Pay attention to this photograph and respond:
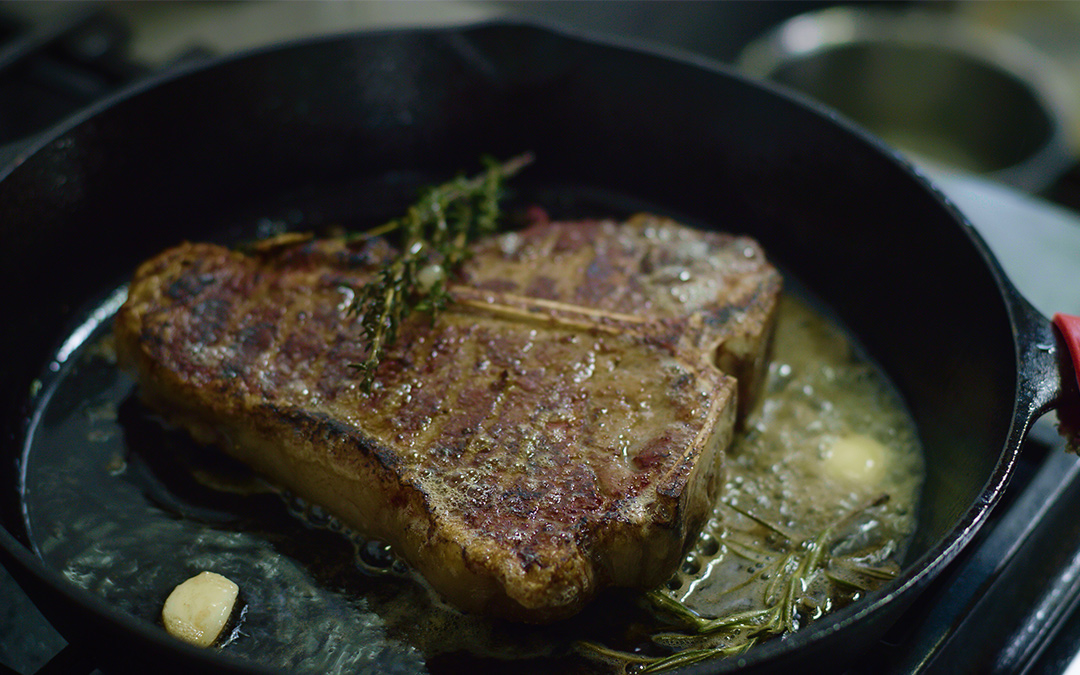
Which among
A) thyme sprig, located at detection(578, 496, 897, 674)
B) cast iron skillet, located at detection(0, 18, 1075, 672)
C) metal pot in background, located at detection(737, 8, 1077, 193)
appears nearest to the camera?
thyme sprig, located at detection(578, 496, 897, 674)

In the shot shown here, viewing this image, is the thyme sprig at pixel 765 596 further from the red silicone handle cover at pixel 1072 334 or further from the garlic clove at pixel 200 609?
the garlic clove at pixel 200 609

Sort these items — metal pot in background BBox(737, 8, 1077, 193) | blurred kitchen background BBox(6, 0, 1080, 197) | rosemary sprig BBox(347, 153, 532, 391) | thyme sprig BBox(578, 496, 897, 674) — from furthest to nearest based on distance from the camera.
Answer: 1. metal pot in background BBox(737, 8, 1077, 193)
2. blurred kitchen background BBox(6, 0, 1080, 197)
3. rosemary sprig BBox(347, 153, 532, 391)
4. thyme sprig BBox(578, 496, 897, 674)

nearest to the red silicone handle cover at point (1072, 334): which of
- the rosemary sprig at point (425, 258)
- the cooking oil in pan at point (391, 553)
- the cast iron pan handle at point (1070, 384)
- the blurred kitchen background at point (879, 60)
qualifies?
the cast iron pan handle at point (1070, 384)

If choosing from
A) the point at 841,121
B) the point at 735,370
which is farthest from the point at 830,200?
the point at 735,370

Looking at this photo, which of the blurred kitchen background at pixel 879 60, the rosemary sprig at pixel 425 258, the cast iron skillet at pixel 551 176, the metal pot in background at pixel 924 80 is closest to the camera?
the rosemary sprig at pixel 425 258

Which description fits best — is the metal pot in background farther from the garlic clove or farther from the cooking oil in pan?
the garlic clove

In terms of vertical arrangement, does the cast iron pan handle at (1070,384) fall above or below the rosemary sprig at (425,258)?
above

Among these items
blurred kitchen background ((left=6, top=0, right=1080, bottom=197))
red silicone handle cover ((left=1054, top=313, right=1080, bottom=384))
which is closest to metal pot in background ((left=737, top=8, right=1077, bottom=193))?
blurred kitchen background ((left=6, top=0, right=1080, bottom=197))
